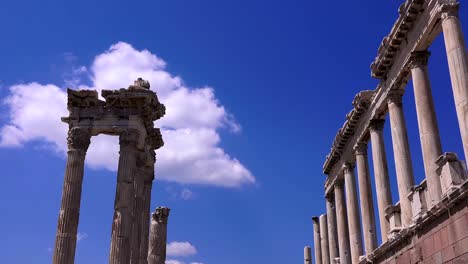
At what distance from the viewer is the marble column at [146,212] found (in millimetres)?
29019

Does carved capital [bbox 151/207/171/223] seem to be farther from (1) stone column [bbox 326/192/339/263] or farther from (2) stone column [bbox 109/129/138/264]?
(1) stone column [bbox 326/192/339/263]

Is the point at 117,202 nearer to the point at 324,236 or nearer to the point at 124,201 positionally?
the point at 124,201

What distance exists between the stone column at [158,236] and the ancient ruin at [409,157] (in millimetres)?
11163

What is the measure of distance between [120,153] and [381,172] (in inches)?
471

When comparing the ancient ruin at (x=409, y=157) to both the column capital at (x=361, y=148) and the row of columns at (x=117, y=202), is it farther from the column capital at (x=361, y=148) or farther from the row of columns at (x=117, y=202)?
the row of columns at (x=117, y=202)

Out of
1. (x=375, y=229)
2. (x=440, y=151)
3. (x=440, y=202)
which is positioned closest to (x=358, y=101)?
(x=375, y=229)

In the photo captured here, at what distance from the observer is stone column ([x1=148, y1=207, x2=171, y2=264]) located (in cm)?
3429

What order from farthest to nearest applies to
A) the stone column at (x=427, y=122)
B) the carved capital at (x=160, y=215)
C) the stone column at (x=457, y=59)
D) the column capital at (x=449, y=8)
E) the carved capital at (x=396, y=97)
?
the carved capital at (x=160, y=215)
the carved capital at (x=396, y=97)
the stone column at (x=427, y=122)
the column capital at (x=449, y=8)
the stone column at (x=457, y=59)

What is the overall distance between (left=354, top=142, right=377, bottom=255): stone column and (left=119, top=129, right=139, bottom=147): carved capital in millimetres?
11279

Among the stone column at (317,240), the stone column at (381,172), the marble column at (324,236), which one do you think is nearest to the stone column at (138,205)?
the stone column at (381,172)

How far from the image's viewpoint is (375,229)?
86.4ft

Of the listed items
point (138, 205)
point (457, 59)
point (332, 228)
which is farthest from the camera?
point (332, 228)

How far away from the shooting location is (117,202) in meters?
24.7

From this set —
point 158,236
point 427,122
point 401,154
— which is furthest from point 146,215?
point 427,122
